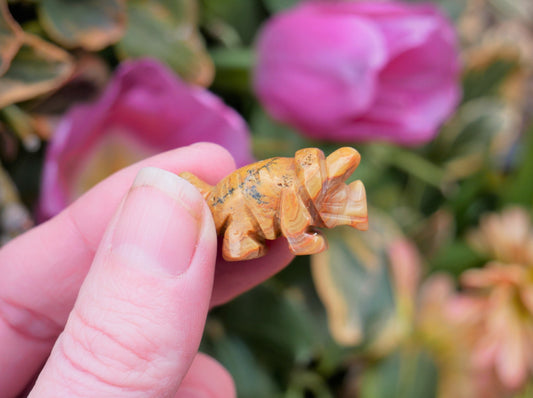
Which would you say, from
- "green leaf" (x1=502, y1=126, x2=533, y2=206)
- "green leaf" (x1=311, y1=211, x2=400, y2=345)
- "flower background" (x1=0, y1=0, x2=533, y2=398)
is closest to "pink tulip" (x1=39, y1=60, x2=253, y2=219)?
"flower background" (x1=0, y1=0, x2=533, y2=398)

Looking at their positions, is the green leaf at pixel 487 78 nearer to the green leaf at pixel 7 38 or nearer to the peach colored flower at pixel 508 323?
the peach colored flower at pixel 508 323

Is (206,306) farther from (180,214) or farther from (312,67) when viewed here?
(312,67)

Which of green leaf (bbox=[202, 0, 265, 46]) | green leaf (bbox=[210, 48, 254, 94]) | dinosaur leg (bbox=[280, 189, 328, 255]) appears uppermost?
dinosaur leg (bbox=[280, 189, 328, 255])

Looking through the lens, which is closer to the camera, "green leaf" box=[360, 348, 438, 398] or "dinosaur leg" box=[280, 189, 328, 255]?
"dinosaur leg" box=[280, 189, 328, 255]

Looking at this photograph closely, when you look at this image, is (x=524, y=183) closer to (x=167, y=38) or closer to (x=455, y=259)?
(x=455, y=259)

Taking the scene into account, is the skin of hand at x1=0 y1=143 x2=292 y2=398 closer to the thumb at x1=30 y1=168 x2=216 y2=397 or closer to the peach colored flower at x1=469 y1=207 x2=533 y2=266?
the thumb at x1=30 y1=168 x2=216 y2=397

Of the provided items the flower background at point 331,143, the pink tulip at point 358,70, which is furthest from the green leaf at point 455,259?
the pink tulip at point 358,70

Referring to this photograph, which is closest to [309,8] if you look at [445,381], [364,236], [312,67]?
[312,67]
